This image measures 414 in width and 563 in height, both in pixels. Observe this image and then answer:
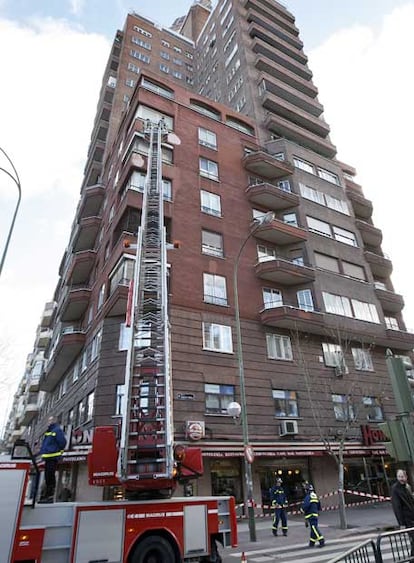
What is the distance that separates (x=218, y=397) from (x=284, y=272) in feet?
28.7

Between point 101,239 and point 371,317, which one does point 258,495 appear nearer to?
point 371,317

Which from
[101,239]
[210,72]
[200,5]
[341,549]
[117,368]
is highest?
[200,5]

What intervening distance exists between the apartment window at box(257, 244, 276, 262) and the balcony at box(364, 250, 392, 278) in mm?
8627

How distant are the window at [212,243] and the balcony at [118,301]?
5.81m

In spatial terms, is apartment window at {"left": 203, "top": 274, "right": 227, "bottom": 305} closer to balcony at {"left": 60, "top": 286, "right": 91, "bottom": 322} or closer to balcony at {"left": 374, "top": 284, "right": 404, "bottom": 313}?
balcony at {"left": 60, "top": 286, "right": 91, "bottom": 322}

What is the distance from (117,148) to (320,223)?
1640cm

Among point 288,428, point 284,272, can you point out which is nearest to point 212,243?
point 284,272

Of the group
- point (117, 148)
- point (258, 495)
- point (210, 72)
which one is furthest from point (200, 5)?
point (258, 495)

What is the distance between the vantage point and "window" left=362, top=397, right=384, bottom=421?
24250 millimetres

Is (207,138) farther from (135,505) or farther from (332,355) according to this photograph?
(135,505)

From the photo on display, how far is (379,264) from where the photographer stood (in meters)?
31.4

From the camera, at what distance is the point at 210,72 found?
50.6m

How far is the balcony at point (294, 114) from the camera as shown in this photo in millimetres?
36469

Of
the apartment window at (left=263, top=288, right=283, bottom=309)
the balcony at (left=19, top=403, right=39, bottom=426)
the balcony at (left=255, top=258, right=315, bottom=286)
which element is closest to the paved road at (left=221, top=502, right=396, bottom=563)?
the apartment window at (left=263, top=288, right=283, bottom=309)
